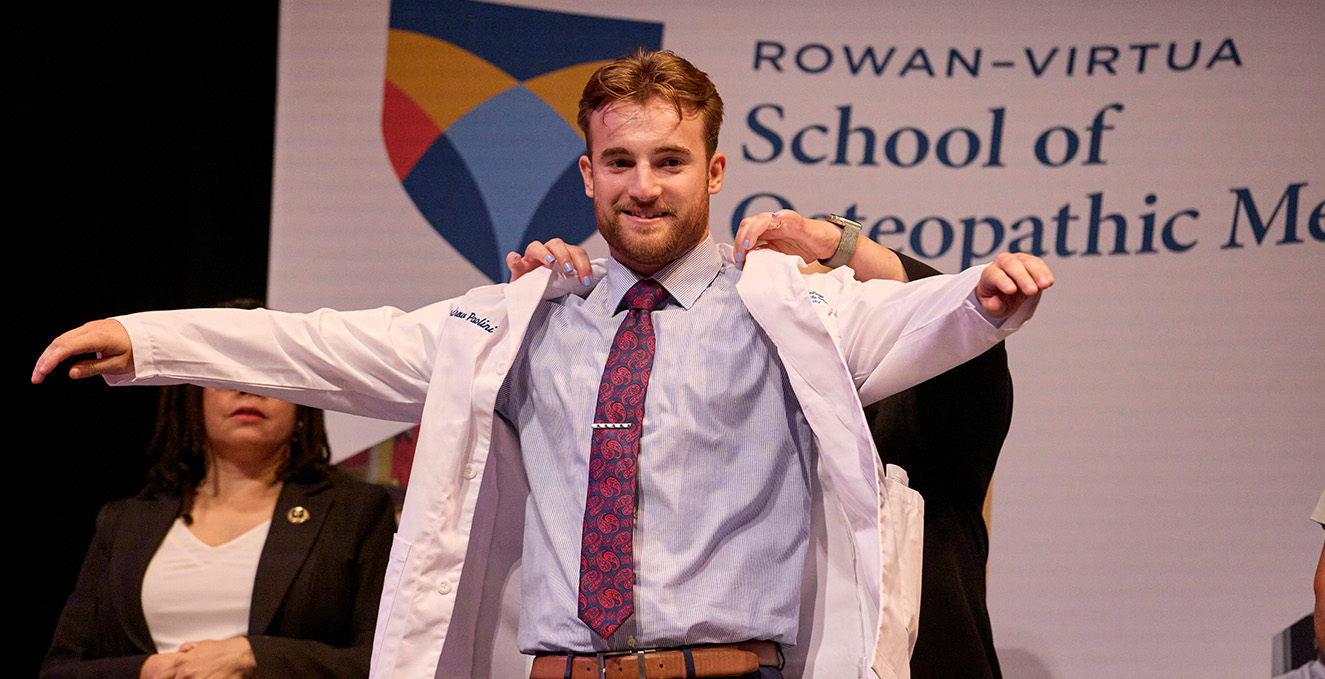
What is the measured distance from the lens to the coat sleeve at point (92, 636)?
2857 millimetres

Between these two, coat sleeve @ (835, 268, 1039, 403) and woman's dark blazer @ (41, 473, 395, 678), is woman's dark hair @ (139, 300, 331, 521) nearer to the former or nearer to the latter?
woman's dark blazer @ (41, 473, 395, 678)

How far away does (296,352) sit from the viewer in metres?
2.16

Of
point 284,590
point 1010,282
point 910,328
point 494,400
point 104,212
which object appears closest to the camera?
point 1010,282

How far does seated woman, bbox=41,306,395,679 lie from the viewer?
287 centimetres

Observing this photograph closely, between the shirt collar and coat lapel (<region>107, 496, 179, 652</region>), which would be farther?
coat lapel (<region>107, 496, 179, 652</region>)

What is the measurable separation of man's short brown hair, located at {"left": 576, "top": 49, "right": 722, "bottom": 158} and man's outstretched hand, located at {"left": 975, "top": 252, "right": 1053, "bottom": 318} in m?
0.69

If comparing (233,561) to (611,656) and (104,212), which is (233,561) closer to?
(611,656)

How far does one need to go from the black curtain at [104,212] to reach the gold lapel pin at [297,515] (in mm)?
1083

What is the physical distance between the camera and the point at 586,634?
199 centimetres

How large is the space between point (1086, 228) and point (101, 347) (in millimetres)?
2764

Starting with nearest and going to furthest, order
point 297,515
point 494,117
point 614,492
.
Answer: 1. point 614,492
2. point 297,515
3. point 494,117

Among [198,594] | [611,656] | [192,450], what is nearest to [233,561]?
[198,594]

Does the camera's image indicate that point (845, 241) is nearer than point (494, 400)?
No

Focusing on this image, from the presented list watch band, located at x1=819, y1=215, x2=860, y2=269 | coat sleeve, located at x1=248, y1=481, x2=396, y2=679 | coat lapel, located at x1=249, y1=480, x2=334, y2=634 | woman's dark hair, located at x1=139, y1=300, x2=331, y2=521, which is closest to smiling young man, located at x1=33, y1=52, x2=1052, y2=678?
watch band, located at x1=819, y1=215, x2=860, y2=269
